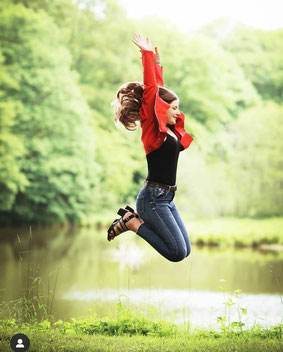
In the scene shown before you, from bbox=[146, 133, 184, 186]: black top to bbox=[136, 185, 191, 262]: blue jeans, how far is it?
73mm

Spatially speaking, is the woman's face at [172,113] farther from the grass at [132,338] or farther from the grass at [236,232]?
the grass at [236,232]

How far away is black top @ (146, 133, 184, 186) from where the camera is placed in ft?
11.0

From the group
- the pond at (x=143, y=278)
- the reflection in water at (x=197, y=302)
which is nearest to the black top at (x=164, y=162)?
the pond at (x=143, y=278)

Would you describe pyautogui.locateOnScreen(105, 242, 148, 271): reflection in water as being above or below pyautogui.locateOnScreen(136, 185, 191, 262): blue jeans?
above

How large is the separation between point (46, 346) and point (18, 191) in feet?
43.2

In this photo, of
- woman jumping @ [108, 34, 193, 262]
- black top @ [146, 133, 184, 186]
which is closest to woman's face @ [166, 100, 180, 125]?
woman jumping @ [108, 34, 193, 262]

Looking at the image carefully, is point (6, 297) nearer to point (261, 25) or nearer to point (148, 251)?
point (148, 251)

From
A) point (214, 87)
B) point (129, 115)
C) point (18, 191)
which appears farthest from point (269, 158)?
point (129, 115)

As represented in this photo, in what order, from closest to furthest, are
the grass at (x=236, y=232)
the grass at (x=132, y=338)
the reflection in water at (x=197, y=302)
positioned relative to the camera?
1. the grass at (x=132, y=338)
2. the reflection in water at (x=197, y=302)
3. the grass at (x=236, y=232)

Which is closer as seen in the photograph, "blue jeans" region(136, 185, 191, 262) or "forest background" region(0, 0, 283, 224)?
"blue jeans" region(136, 185, 191, 262)

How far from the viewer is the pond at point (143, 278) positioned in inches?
281

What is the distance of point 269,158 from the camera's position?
16.7 meters

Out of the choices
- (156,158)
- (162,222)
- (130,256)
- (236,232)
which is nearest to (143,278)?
(130,256)

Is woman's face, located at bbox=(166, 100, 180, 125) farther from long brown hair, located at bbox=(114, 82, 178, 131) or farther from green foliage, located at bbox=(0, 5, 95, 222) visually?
green foliage, located at bbox=(0, 5, 95, 222)
